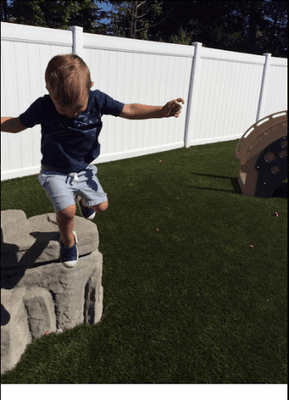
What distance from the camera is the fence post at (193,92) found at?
8.45 meters

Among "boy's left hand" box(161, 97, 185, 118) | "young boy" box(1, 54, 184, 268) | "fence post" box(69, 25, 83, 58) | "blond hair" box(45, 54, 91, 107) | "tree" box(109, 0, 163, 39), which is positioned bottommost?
"young boy" box(1, 54, 184, 268)

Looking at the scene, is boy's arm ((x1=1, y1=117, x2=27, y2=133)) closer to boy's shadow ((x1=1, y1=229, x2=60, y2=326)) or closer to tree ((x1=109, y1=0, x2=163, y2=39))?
boy's shadow ((x1=1, y1=229, x2=60, y2=326))

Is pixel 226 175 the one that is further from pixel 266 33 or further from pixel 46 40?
pixel 266 33

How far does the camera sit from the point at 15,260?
248 centimetres

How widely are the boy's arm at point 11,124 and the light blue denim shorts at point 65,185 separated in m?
0.26

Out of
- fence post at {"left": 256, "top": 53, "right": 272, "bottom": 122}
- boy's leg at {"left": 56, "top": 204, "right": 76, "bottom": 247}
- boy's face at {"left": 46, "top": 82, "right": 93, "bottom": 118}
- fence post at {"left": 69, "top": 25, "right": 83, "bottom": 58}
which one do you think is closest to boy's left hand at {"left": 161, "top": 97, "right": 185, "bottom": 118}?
boy's face at {"left": 46, "top": 82, "right": 93, "bottom": 118}

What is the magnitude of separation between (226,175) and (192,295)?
13.1 ft

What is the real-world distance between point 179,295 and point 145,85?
529cm

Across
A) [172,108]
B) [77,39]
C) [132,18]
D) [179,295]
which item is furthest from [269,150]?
[132,18]

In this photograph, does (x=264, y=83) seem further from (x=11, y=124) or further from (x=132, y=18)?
(x=11, y=124)

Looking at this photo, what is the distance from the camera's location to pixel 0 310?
2438 mm

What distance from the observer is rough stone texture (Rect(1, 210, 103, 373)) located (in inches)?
98.7

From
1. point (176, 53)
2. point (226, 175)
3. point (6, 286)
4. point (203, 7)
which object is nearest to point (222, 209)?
point (226, 175)

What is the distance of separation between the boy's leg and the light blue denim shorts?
3 centimetres
